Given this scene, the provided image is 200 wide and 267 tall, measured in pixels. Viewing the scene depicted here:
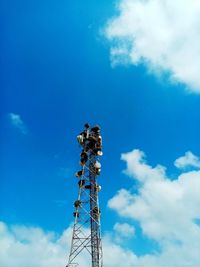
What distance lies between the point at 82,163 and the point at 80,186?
8.29 ft

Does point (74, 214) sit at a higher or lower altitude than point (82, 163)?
lower

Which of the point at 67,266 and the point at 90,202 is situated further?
the point at 90,202

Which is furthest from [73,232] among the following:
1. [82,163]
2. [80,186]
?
[82,163]

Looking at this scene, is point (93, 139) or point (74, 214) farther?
point (93, 139)

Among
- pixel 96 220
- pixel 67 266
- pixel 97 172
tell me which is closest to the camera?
pixel 67 266

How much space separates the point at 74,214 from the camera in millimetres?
35250

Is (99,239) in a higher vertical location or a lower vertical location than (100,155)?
lower

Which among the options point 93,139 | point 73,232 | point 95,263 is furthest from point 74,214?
point 93,139

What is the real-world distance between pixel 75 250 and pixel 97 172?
27.3 feet

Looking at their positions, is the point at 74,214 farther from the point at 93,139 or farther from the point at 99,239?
the point at 93,139

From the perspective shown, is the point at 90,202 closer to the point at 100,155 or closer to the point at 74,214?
the point at 74,214

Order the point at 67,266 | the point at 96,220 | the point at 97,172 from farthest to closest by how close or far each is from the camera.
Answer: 1. the point at 97,172
2. the point at 96,220
3. the point at 67,266

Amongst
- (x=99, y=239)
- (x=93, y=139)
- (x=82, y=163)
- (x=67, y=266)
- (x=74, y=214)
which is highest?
(x=93, y=139)

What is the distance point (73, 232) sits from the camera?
33938 mm
